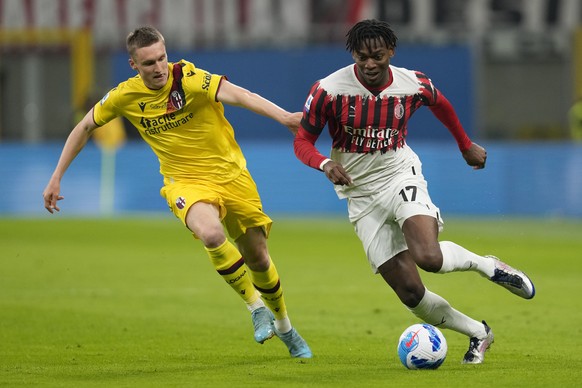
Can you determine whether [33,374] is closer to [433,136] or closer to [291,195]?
[291,195]

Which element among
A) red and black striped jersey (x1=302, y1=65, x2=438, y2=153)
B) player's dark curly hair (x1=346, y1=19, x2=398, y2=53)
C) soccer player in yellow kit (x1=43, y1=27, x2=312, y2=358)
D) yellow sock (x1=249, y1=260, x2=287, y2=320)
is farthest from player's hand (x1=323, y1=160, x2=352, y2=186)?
yellow sock (x1=249, y1=260, x2=287, y2=320)

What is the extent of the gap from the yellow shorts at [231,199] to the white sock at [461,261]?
150cm

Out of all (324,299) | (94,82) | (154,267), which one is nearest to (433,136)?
(94,82)

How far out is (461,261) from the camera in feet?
26.9

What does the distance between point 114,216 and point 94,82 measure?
11.3 meters

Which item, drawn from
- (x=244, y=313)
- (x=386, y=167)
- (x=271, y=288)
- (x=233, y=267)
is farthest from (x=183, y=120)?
(x=244, y=313)

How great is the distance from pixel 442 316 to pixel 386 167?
3.41 feet

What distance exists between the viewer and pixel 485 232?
20.2 meters

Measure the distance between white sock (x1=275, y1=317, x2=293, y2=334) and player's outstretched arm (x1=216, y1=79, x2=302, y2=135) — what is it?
1391 millimetres

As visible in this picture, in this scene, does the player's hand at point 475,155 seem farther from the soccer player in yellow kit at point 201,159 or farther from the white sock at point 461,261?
the soccer player in yellow kit at point 201,159

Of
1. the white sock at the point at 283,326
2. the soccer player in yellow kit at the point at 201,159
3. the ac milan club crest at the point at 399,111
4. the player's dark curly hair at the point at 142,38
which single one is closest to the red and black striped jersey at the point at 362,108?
the ac milan club crest at the point at 399,111

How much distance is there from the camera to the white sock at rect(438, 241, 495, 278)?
809cm

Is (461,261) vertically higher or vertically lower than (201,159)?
lower

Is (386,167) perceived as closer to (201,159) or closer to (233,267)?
(233,267)
